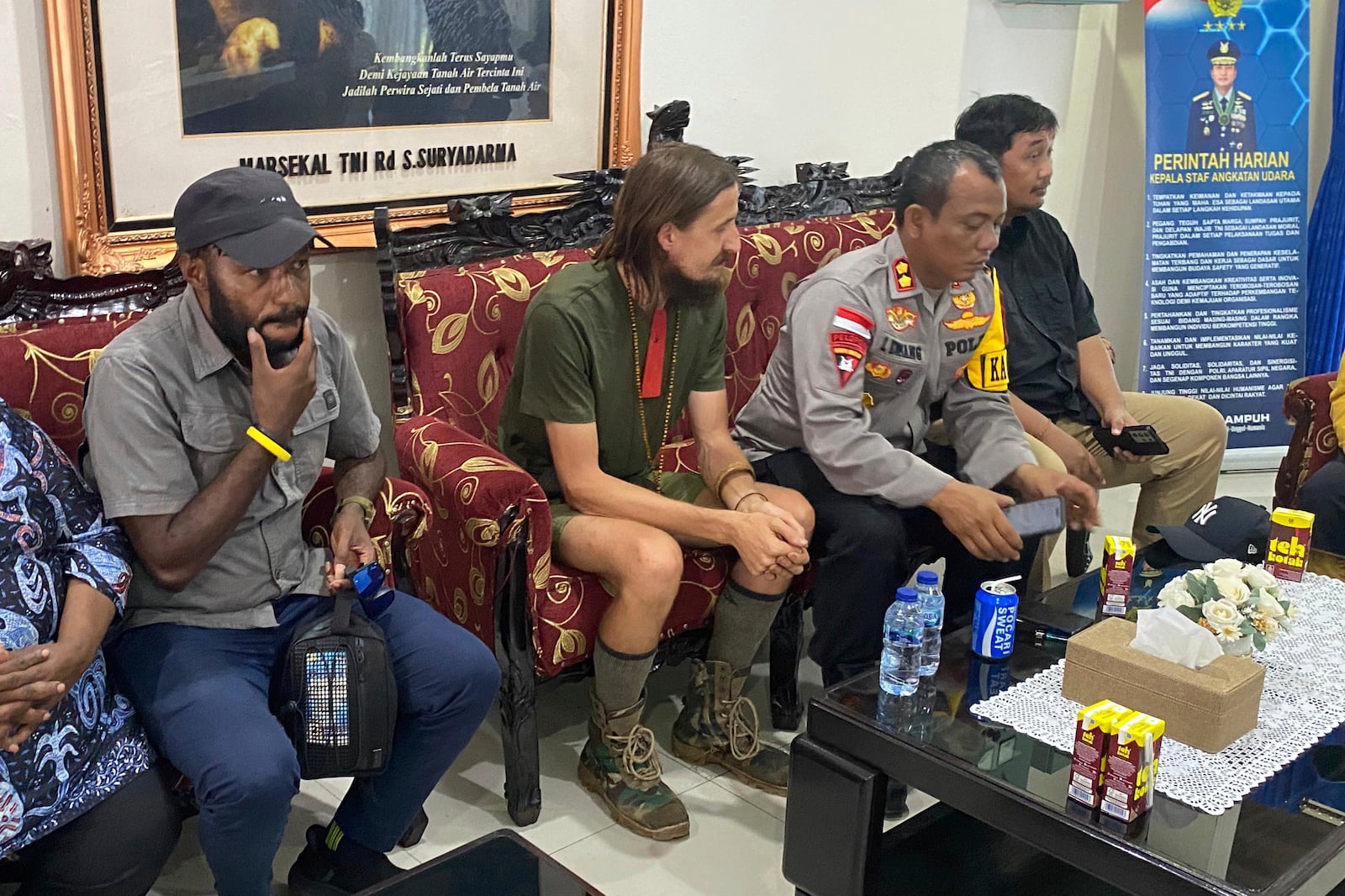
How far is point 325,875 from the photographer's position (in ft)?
6.82

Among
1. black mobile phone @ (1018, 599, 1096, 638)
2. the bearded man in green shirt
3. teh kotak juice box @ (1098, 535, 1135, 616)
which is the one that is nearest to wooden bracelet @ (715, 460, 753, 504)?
the bearded man in green shirt

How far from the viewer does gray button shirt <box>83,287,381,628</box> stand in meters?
1.84

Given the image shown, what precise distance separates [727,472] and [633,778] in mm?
580

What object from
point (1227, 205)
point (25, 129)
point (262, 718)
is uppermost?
point (25, 129)

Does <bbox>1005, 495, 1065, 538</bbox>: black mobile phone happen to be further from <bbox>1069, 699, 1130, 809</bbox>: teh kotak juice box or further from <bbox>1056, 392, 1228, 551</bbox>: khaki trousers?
<bbox>1069, 699, 1130, 809</bbox>: teh kotak juice box

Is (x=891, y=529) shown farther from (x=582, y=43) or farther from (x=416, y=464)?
(x=582, y=43)

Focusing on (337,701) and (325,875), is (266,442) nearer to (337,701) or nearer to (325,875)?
(337,701)

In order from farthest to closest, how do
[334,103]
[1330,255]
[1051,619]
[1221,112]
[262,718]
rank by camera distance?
[1330,255], [1221,112], [334,103], [1051,619], [262,718]

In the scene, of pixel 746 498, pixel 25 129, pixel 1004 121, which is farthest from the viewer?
pixel 1004 121

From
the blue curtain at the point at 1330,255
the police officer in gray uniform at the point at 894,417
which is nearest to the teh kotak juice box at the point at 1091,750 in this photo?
the police officer in gray uniform at the point at 894,417

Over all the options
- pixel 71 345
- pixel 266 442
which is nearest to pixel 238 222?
pixel 266 442

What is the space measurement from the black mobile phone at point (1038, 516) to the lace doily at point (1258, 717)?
1.55ft

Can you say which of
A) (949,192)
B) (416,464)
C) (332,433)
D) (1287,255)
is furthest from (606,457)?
(1287,255)

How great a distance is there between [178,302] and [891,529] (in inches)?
50.9
